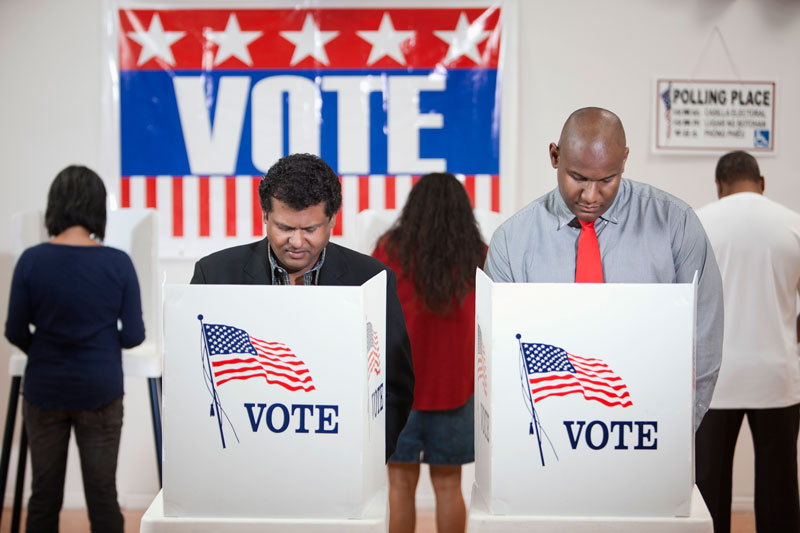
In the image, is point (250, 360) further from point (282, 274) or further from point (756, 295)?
point (756, 295)

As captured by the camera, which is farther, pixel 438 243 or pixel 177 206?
pixel 177 206

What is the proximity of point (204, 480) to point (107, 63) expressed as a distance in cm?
270

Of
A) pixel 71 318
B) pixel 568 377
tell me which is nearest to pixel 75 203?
pixel 71 318

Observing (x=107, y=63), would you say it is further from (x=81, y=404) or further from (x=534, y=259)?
(x=534, y=259)

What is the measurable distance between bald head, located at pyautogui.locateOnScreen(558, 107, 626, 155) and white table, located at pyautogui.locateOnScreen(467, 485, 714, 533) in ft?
2.22

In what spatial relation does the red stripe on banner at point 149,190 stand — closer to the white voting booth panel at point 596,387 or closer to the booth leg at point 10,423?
the booth leg at point 10,423

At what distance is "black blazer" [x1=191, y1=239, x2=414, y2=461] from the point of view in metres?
1.60

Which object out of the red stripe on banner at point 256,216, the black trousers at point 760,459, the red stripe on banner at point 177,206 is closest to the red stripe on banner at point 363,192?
the red stripe on banner at point 256,216

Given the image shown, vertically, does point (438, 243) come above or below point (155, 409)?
above

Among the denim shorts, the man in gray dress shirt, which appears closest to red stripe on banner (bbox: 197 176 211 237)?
the denim shorts

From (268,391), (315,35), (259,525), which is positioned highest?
(315,35)

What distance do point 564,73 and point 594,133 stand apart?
6.84 feet

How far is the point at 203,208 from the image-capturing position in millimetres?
3502

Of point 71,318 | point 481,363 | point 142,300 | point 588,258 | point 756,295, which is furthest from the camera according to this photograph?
point 142,300
